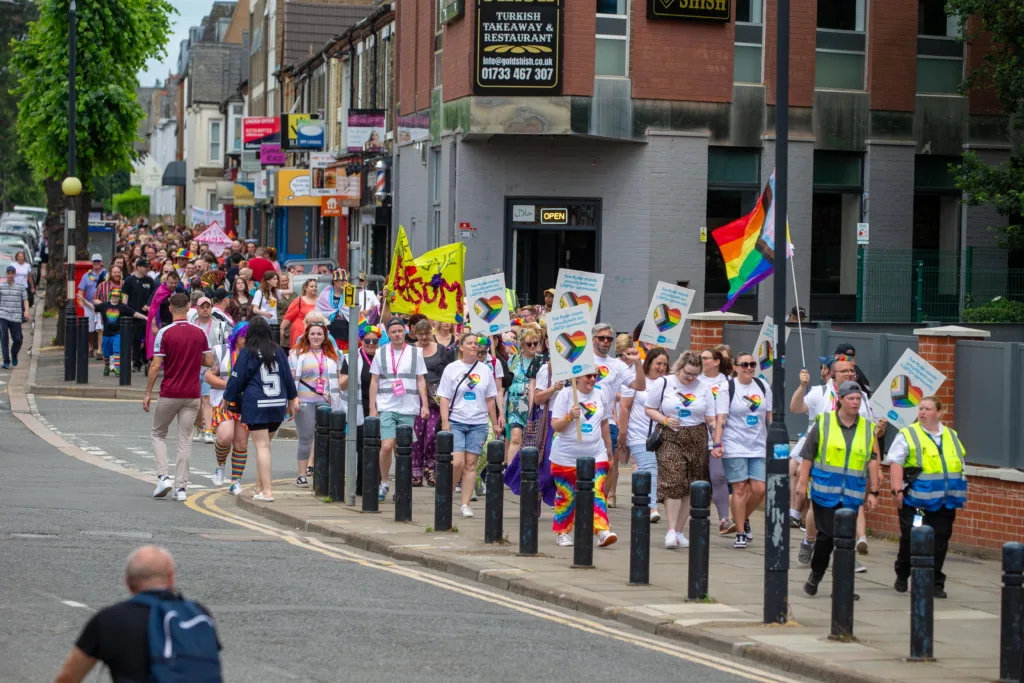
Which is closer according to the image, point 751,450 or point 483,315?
point 751,450

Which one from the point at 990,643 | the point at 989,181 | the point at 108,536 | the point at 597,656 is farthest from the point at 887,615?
the point at 989,181

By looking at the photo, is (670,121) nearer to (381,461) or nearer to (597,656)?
(381,461)

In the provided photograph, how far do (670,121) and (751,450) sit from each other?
17.2 meters

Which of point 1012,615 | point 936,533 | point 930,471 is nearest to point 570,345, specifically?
point 930,471

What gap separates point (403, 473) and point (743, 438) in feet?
10.4

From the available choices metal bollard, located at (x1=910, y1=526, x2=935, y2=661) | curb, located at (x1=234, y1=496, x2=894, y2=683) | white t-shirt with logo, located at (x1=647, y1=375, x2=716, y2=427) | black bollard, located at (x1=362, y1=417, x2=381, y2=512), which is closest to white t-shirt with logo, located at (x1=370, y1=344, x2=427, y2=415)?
black bollard, located at (x1=362, y1=417, x2=381, y2=512)

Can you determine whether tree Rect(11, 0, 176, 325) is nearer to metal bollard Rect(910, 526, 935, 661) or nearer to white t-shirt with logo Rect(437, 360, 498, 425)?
white t-shirt with logo Rect(437, 360, 498, 425)

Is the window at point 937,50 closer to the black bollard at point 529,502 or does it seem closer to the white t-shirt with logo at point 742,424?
the white t-shirt with logo at point 742,424

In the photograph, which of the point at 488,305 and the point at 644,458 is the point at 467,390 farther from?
the point at 488,305

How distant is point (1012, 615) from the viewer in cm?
892

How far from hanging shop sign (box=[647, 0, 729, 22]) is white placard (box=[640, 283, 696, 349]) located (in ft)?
47.0

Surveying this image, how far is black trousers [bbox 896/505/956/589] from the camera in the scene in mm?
11508

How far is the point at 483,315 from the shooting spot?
17594 millimetres

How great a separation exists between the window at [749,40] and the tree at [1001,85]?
4085mm
